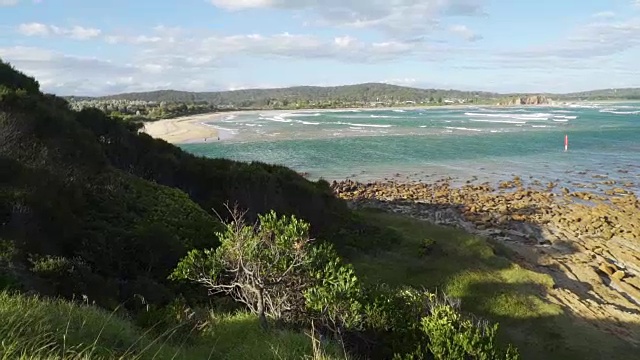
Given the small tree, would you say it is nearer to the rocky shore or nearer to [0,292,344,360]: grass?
[0,292,344,360]: grass

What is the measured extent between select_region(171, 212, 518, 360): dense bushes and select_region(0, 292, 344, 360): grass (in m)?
0.60

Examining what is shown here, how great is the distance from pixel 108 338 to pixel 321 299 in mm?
3395

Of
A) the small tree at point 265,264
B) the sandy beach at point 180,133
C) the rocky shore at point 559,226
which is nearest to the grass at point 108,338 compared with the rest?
the small tree at point 265,264

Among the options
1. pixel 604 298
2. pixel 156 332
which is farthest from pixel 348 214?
pixel 156 332

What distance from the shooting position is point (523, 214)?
28.4 m

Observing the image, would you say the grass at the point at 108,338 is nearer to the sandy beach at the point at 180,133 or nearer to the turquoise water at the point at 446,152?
the turquoise water at the point at 446,152

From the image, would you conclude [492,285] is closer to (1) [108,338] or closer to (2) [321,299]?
(2) [321,299]

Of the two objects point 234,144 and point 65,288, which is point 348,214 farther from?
point 234,144

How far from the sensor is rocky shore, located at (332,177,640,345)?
17.0m

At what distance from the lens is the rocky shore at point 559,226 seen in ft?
55.7

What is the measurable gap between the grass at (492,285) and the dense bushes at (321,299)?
3220 mm

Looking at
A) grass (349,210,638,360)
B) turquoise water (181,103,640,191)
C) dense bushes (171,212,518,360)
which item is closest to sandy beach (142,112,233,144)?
turquoise water (181,103,640,191)

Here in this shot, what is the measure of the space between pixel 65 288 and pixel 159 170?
41.1ft

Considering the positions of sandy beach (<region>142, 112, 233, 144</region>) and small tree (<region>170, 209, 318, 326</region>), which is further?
sandy beach (<region>142, 112, 233, 144</region>)
